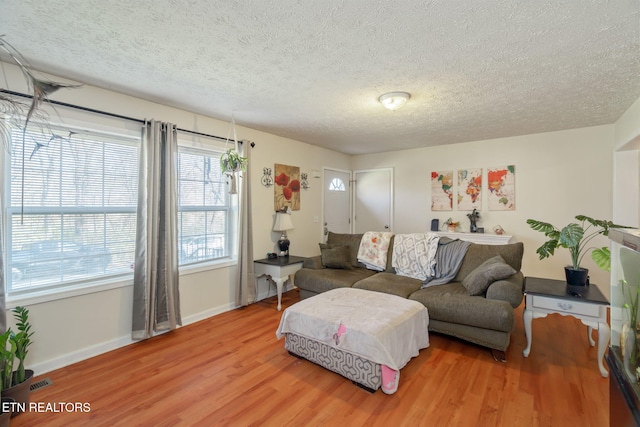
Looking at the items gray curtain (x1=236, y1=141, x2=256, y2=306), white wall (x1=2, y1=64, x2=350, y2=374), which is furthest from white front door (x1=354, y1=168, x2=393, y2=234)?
gray curtain (x1=236, y1=141, x2=256, y2=306)

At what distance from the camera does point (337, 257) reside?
3986 millimetres

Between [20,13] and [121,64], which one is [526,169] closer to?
[121,64]

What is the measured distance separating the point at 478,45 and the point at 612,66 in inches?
46.4

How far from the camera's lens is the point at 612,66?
7.36 feet

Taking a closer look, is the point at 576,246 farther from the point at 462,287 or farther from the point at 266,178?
the point at 266,178

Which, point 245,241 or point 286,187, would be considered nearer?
point 245,241

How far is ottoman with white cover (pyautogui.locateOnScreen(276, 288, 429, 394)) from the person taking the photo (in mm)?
2096

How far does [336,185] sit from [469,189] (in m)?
2.29

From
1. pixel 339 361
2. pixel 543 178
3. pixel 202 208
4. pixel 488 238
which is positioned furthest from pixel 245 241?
pixel 543 178

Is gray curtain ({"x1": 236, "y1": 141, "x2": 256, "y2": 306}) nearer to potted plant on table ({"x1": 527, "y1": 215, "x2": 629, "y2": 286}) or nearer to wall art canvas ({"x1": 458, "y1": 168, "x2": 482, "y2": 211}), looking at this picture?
potted plant on table ({"x1": 527, "y1": 215, "x2": 629, "y2": 286})

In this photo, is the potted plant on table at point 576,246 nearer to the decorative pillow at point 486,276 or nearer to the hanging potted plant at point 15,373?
the decorative pillow at point 486,276

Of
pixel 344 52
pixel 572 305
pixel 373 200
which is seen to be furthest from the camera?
pixel 373 200

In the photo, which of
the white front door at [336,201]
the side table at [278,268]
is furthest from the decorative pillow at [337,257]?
the white front door at [336,201]

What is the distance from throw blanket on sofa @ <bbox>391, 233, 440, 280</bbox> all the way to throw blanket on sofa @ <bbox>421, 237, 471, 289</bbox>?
0.18ft
